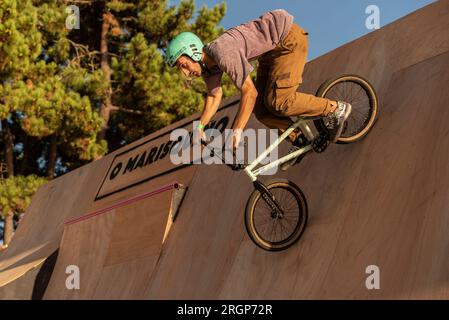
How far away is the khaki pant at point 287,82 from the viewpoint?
16.6 ft

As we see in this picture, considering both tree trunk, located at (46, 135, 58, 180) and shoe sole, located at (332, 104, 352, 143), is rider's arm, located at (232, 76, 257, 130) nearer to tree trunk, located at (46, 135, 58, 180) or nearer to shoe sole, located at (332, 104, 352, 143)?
shoe sole, located at (332, 104, 352, 143)

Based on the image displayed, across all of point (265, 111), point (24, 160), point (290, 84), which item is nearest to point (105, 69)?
point (24, 160)

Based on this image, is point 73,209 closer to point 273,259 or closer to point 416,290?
point 273,259

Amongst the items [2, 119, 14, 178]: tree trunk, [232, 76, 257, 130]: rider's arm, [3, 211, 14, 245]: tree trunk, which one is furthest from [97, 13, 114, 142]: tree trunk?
[232, 76, 257, 130]: rider's arm

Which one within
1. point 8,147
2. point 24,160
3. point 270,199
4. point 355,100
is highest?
point 24,160

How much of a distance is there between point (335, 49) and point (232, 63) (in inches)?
106

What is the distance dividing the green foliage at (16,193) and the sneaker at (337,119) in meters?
18.1

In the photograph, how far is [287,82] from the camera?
5055 mm

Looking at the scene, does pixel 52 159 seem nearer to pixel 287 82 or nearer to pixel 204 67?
pixel 204 67

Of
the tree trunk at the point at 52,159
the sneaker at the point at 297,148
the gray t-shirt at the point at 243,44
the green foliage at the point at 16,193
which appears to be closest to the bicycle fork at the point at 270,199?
the sneaker at the point at 297,148

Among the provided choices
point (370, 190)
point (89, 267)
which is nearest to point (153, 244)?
point (89, 267)

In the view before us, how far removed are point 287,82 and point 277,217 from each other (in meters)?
1.32

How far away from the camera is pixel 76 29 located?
82.8 ft

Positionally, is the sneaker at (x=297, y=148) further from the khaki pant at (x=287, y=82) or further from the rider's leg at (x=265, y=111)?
the khaki pant at (x=287, y=82)
